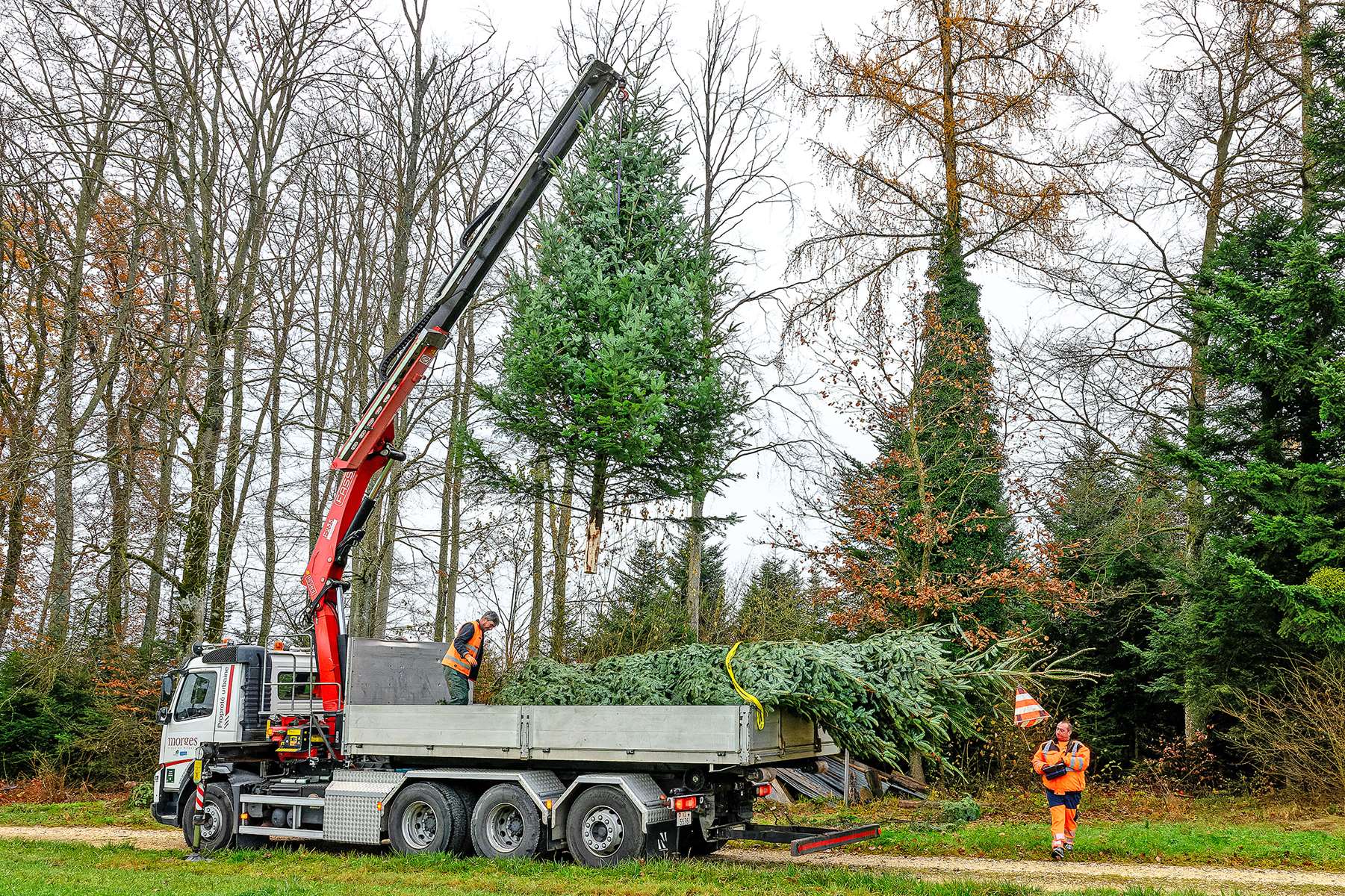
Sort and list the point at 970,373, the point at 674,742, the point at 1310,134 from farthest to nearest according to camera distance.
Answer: the point at 970,373, the point at 1310,134, the point at 674,742

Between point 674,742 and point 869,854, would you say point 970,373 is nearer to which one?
point 869,854

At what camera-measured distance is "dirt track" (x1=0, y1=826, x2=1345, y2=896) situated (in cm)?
1009

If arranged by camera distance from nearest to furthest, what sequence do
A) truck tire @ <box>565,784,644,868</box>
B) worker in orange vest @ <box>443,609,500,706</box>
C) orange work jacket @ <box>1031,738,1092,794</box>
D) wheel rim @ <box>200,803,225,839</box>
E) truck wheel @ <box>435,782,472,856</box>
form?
truck tire @ <box>565,784,644,868</box>, truck wheel @ <box>435,782,472,856</box>, orange work jacket @ <box>1031,738,1092,794</box>, worker in orange vest @ <box>443,609,500,706</box>, wheel rim @ <box>200,803,225,839</box>

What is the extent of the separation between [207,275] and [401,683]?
10.7 m

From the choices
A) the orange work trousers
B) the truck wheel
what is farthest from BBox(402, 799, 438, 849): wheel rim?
the orange work trousers

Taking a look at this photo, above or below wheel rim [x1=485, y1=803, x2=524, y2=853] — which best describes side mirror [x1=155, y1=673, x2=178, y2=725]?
above

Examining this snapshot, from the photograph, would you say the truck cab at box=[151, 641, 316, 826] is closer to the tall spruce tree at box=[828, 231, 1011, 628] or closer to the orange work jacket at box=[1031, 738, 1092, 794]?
the tall spruce tree at box=[828, 231, 1011, 628]

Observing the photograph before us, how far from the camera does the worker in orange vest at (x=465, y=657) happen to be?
13297 millimetres

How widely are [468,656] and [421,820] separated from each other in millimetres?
2027

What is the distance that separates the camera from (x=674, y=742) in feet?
35.6

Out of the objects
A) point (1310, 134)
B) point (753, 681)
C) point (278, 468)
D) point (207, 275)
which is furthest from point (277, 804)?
point (1310, 134)

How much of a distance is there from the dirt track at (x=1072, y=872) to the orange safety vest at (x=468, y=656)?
389 cm

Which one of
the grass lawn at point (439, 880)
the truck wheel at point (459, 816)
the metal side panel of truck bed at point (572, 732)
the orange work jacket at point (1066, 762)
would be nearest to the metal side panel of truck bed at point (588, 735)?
the metal side panel of truck bed at point (572, 732)

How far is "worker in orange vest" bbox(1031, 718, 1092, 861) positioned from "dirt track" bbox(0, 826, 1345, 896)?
1.03ft
